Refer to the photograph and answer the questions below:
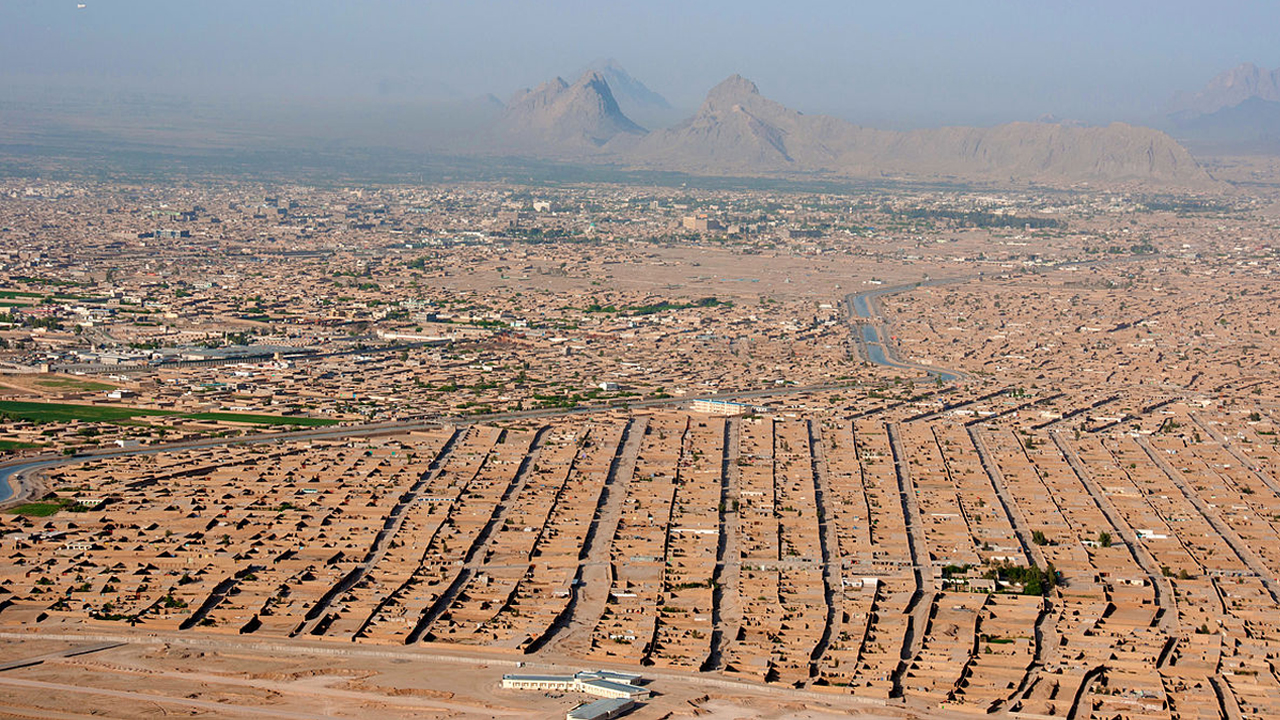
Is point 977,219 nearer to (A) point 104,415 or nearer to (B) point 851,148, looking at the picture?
(B) point 851,148

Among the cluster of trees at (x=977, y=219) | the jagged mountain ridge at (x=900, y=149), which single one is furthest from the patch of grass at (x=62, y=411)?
the jagged mountain ridge at (x=900, y=149)

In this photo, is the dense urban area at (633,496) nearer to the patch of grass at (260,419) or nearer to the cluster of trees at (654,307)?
the patch of grass at (260,419)

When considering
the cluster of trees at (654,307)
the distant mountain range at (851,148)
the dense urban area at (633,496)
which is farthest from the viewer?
the distant mountain range at (851,148)

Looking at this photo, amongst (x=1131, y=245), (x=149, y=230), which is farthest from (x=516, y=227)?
(x=1131, y=245)

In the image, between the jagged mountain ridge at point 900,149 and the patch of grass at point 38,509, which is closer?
the patch of grass at point 38,509

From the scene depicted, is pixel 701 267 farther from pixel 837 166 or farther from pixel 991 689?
pixel 837 166

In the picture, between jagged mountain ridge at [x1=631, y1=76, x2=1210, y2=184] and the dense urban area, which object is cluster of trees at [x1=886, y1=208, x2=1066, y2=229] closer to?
the dense urban area

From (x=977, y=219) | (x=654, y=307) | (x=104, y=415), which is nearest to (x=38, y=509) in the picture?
(x=104, y=415)
